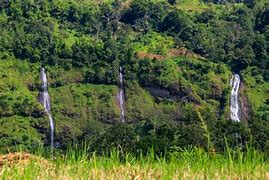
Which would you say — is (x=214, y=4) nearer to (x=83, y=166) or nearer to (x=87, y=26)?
(x=87, y=26)

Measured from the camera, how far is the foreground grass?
3.15 metres

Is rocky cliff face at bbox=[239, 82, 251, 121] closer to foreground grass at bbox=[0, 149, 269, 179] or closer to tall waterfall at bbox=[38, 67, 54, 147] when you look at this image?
tall waterfall at bbox=[38, 67, 54, 147]

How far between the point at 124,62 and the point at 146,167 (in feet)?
194

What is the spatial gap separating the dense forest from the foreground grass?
43.1 meters

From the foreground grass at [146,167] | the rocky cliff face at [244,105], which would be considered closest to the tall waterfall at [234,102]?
the rocky cliff face at [244,105]

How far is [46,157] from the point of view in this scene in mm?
3820

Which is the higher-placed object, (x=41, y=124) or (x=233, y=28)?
(x=233, y=28)

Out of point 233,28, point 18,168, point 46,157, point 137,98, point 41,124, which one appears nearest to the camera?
point 18,168

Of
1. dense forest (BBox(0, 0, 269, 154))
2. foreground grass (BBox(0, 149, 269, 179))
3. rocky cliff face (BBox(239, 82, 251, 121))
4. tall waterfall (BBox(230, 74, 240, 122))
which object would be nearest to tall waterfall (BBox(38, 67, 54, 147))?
dense forest (BBox(0, 0, 269, 154))

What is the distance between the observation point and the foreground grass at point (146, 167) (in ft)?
10.3

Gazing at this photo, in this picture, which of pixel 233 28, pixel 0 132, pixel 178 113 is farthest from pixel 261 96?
pixel 0 132

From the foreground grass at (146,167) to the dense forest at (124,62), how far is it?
43099mm

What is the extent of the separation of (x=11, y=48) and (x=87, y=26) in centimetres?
1335

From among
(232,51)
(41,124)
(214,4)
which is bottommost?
(41,124)
